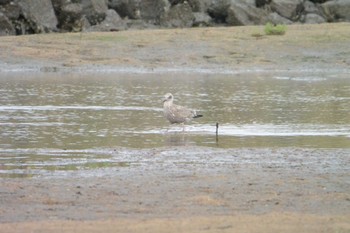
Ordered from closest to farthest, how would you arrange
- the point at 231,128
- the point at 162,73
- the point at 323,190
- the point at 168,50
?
1. the point at 323,190
2. the point at 231,128
3. the point at 162,73
4. the point at 168,50

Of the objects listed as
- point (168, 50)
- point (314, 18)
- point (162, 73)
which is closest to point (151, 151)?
point (162, 73)

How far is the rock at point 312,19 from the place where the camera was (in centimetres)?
3434

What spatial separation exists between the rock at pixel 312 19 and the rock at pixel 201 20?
3474 mm

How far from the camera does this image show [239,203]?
9.73m

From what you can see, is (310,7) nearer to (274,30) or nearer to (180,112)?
(274,30)

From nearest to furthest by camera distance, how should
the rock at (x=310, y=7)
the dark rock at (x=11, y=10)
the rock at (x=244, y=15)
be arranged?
the dark rock at (x=11, y=10)
the rock at (x=244, y=15)
the rock at (x=310, y=7)

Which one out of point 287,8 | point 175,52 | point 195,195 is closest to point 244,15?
point 287,8

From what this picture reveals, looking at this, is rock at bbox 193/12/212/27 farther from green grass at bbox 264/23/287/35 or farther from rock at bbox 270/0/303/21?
rock at bbox 270/0/303/21

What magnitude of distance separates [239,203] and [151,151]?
3897 mm

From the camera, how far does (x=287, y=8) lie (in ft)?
113

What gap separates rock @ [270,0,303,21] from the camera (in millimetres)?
34531

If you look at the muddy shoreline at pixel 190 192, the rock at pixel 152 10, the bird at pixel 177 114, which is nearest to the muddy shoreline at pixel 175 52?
the rock at pixel 152 10

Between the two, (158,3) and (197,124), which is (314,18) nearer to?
(158,3)

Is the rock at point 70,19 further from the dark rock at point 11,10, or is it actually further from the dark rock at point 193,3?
the dark rock at point 193,3
